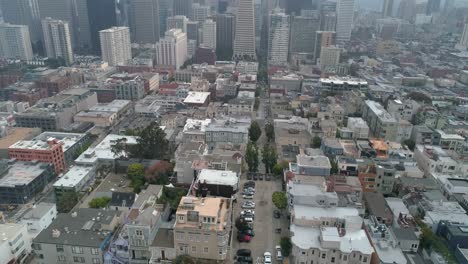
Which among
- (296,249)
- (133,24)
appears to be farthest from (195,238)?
(133,24)

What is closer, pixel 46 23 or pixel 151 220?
pixel 151 220

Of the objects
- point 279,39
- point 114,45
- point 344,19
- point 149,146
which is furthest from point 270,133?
point 344,19

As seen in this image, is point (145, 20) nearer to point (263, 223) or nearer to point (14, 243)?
point (263, 223)

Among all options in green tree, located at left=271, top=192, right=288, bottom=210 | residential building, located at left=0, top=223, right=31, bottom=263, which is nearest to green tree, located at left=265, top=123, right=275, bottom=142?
green tree, located at left=271, top=192, right=288, bottom=210

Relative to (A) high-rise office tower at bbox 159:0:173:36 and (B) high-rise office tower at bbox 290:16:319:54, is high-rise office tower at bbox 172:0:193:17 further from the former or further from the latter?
(B) high-rise office tower at bbox 290:16:319:54

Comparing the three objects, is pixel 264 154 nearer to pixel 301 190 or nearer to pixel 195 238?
pixel 301 190

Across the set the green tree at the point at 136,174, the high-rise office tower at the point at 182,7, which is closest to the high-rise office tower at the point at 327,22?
the high-rise office tower at the point at 182,7
